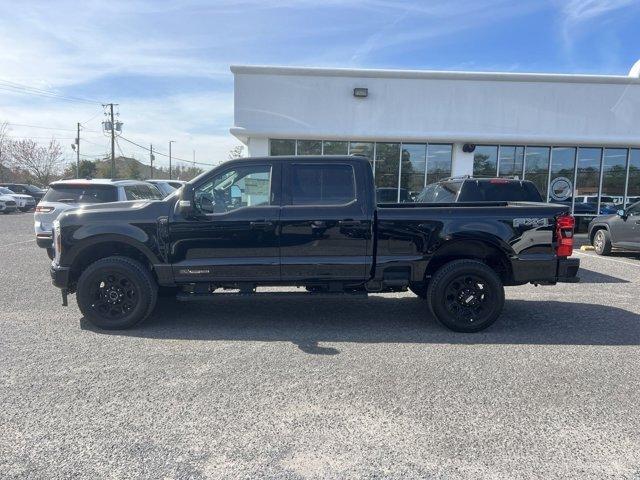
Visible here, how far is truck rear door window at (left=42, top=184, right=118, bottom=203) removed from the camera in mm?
8891

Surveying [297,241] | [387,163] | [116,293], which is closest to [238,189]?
[297,241]

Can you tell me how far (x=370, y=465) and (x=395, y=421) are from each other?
0.57 metres

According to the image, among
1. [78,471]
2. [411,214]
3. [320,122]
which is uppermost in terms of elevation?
[320,122]

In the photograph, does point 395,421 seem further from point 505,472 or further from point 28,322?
point 28,322

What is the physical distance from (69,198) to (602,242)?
1206 cm

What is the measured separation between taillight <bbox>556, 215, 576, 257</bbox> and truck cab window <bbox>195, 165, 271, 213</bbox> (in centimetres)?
337

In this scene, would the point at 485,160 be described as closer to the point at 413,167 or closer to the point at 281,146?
the point at 413,167

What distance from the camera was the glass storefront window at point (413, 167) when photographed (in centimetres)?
1576

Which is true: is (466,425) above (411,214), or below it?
below

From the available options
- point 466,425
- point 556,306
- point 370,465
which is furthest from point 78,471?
point 556,306

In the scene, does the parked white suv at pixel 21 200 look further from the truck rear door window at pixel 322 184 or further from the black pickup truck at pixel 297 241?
the truck rear door window at pixel 322 184

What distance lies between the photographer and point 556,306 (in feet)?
21.6

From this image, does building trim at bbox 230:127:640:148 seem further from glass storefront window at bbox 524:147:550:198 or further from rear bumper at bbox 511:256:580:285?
rear bumper at bbox 511:256:580:285

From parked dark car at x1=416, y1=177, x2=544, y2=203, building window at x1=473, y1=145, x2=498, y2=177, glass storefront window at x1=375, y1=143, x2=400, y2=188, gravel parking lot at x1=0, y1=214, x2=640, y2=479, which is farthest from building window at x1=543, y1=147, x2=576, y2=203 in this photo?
gravel parking lot at x1=0, y1=214, x2=640, y2=479
